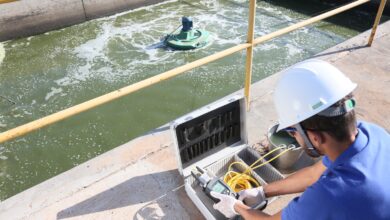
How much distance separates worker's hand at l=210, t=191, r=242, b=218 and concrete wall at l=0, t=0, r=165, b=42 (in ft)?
23.2

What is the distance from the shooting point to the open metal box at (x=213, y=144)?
6.15 ft

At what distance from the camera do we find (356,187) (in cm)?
102

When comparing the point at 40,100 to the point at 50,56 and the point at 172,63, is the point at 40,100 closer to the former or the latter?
the point at 50,56

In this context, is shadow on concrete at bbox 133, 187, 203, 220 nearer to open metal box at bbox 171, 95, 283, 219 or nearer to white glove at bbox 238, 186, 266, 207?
open metal box at bbox 171, 95, 283, 219

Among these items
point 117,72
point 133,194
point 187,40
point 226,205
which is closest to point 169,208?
point 133,194

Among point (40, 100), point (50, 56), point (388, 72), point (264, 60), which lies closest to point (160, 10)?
point (50, 56)

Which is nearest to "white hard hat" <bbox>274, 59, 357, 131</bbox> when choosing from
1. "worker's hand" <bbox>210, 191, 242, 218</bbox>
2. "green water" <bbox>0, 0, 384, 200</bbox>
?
"worker's hand" <bbox>210, 191, 242, 218</bbox>

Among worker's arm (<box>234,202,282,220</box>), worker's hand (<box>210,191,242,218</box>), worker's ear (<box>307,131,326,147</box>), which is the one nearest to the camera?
worker's ear (<box>307,131,326,147</box>)

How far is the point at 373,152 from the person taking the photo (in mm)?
1097

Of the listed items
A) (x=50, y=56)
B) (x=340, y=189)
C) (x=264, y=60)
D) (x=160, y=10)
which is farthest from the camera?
(x=160, y=10)

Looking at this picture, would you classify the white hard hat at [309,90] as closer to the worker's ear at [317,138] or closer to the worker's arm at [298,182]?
the worker's ear at [317,138]

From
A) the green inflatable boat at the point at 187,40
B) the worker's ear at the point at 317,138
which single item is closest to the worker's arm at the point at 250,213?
the worker's ear at the point at 317,138

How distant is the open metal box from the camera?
1876 mm

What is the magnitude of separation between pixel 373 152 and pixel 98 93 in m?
4.45
